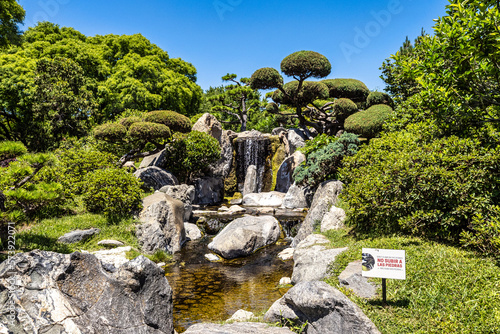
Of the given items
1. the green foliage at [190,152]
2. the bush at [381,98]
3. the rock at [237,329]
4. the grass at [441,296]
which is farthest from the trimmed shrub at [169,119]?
the rock at [237,329]

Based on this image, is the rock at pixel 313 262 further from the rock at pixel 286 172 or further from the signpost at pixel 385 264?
Answer: the rock at pixel 286 172

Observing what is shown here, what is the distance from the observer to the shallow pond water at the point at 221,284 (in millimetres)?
7020

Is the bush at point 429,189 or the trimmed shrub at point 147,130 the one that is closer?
the bush at point 429,189

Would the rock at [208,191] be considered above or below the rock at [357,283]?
above

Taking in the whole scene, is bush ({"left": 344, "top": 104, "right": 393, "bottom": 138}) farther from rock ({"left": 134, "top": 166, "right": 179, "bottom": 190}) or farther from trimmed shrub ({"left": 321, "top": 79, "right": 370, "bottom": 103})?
rock ({"left": 134, "top": 166, "right": 179, "bottom": 190})

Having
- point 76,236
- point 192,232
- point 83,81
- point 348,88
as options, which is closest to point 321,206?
point 192,232

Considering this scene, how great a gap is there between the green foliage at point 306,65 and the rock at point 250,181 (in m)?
7.30

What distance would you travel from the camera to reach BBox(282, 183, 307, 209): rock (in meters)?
17.8

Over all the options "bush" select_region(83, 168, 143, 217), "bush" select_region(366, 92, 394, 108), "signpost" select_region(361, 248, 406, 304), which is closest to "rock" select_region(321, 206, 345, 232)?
"signpost" select_region(361, 248, 406, 304)

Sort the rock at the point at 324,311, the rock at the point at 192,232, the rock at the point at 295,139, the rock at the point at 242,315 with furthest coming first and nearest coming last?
the rock at the point at 295,139
the rock at the point at 192,232
the rock at the point at 242,315
the rock at the point at 324,311

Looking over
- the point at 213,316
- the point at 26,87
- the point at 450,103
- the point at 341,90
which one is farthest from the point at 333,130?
the point at 26,87

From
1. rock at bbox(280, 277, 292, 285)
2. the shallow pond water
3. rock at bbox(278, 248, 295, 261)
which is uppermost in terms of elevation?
rock at bbox(278, 248, 295, 261)

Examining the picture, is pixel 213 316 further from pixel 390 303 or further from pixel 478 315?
pixel 478 315

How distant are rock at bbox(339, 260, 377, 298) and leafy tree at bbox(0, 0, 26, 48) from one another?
54.6 feet
